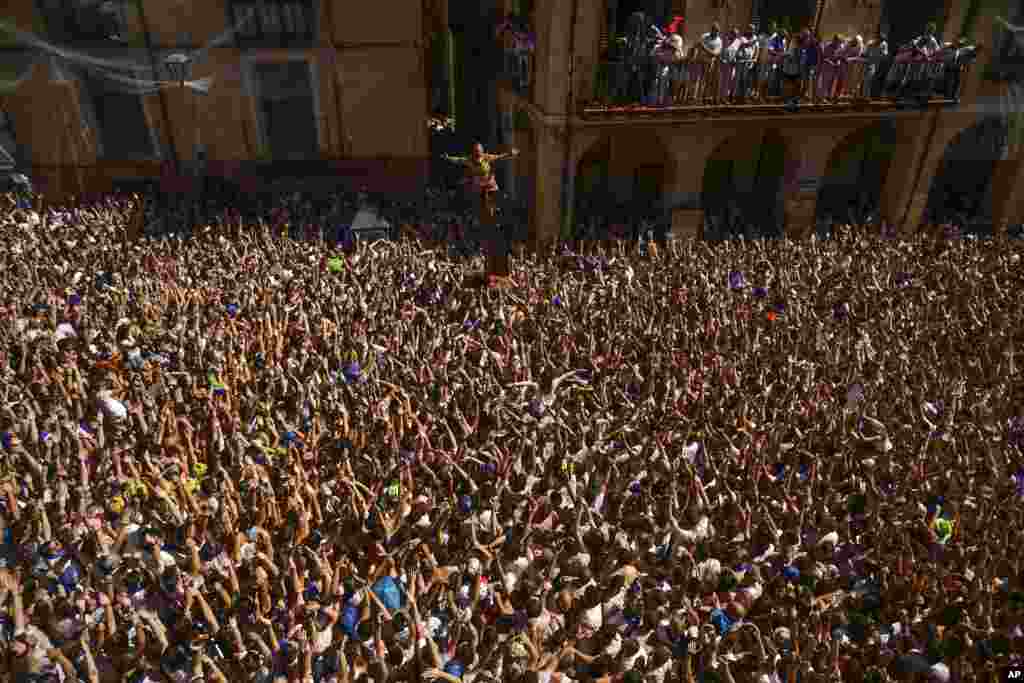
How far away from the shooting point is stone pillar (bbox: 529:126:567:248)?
16359 mm

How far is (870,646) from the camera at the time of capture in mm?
6355

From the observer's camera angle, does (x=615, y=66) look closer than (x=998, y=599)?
No

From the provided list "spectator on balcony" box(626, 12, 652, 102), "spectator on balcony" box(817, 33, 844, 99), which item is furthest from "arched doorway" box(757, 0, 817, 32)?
"spectator on balcony" box(626, 12, 652, 102)

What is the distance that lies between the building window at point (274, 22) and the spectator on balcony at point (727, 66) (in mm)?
11254

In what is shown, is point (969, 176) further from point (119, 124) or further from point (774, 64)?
point (119, 124)

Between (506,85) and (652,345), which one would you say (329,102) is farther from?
(652,345)

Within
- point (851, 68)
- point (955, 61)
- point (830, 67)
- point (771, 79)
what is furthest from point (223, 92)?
point (955, 61)

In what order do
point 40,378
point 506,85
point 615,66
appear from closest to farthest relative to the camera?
point 40,378 → point 615,66 → point 506,85

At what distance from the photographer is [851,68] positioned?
16.6 meters

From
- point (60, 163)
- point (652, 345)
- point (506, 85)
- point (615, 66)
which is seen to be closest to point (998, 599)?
point (652, 345)

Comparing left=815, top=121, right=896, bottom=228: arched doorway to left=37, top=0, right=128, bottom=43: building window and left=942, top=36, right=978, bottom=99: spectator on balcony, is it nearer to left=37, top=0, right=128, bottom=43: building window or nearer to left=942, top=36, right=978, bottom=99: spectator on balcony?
left=942, top=36, right=978, bottom=99: spectator on balcony

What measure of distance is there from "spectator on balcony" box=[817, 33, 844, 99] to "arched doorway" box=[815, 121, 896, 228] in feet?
15.5

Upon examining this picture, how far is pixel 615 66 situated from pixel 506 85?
16.6 feet

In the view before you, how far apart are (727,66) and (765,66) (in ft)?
3.37
